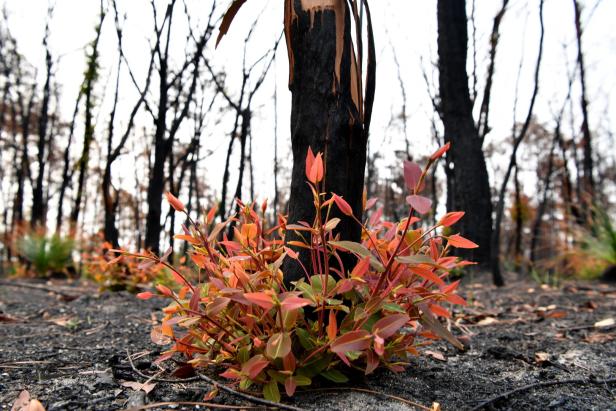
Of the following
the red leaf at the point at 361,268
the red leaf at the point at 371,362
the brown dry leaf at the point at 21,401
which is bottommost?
the brown dry leaf at the point at 21,401

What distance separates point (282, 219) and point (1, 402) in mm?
874

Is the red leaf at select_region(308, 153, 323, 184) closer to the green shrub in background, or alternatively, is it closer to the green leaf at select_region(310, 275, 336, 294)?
the green leaf at select_region(310, 275, 336, 294)

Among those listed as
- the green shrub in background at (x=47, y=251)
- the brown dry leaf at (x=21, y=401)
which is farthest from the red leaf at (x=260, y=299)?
the green shrub in background at (x=47, y=251)

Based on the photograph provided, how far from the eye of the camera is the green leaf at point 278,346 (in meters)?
0.93

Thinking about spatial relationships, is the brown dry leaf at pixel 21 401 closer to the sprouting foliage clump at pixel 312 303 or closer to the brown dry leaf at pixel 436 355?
the sprouting foliage clump at pixel 312 303

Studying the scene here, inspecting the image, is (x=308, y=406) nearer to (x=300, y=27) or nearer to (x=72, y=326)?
(x=300, y=27)

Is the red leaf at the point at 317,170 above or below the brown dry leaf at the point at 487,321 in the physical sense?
above

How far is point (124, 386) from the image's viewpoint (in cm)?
121

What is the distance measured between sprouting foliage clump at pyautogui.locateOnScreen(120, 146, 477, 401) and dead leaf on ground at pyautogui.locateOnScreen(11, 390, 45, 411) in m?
0.32

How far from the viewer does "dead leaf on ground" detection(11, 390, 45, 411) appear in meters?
0.94

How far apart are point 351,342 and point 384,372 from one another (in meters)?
0.53

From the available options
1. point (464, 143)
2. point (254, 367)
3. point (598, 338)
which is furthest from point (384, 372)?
point (464, 143)

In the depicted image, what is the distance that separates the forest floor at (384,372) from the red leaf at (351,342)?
231 millimetres

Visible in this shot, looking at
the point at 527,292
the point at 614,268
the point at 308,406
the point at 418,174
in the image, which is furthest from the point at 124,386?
the point at 614,268
